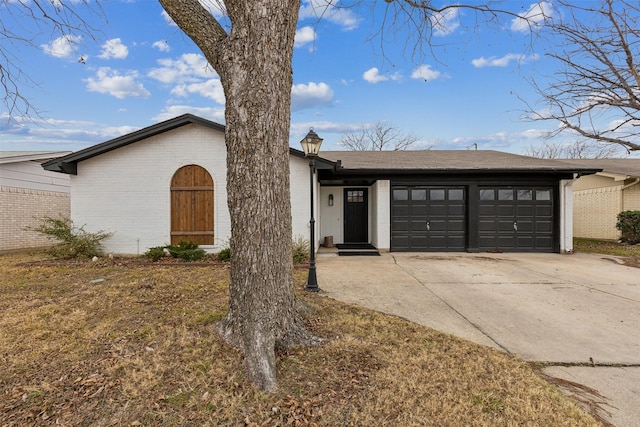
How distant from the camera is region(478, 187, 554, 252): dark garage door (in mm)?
10391

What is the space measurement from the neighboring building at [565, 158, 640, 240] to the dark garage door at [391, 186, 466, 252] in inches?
250

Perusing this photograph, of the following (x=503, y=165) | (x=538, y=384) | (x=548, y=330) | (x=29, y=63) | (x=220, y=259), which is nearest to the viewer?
(x=538, y=384)

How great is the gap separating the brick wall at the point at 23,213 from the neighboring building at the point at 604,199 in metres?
21.3

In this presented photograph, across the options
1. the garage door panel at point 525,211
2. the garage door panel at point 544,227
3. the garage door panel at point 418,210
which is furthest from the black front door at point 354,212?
the garage door panel at point 544,227

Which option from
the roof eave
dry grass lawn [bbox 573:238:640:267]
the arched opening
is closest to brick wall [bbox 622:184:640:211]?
dry grass lawn [bbox 573:238:640:267]

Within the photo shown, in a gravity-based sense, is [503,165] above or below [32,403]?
above

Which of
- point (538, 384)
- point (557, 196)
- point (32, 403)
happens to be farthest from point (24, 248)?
point (557, 196)

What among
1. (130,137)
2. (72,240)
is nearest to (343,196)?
(130,137)

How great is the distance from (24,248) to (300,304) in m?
13.2

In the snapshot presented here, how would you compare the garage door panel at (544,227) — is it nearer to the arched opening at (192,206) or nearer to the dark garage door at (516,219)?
the dark garage door at (516,219)

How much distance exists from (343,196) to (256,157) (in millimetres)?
9847

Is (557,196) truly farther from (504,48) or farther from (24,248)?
(24,248)

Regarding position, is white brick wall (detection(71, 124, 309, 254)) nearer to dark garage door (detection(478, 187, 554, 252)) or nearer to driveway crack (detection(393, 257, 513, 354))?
driveway crack (detection(393, 257, 513, 354))

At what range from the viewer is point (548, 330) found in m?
3.86
